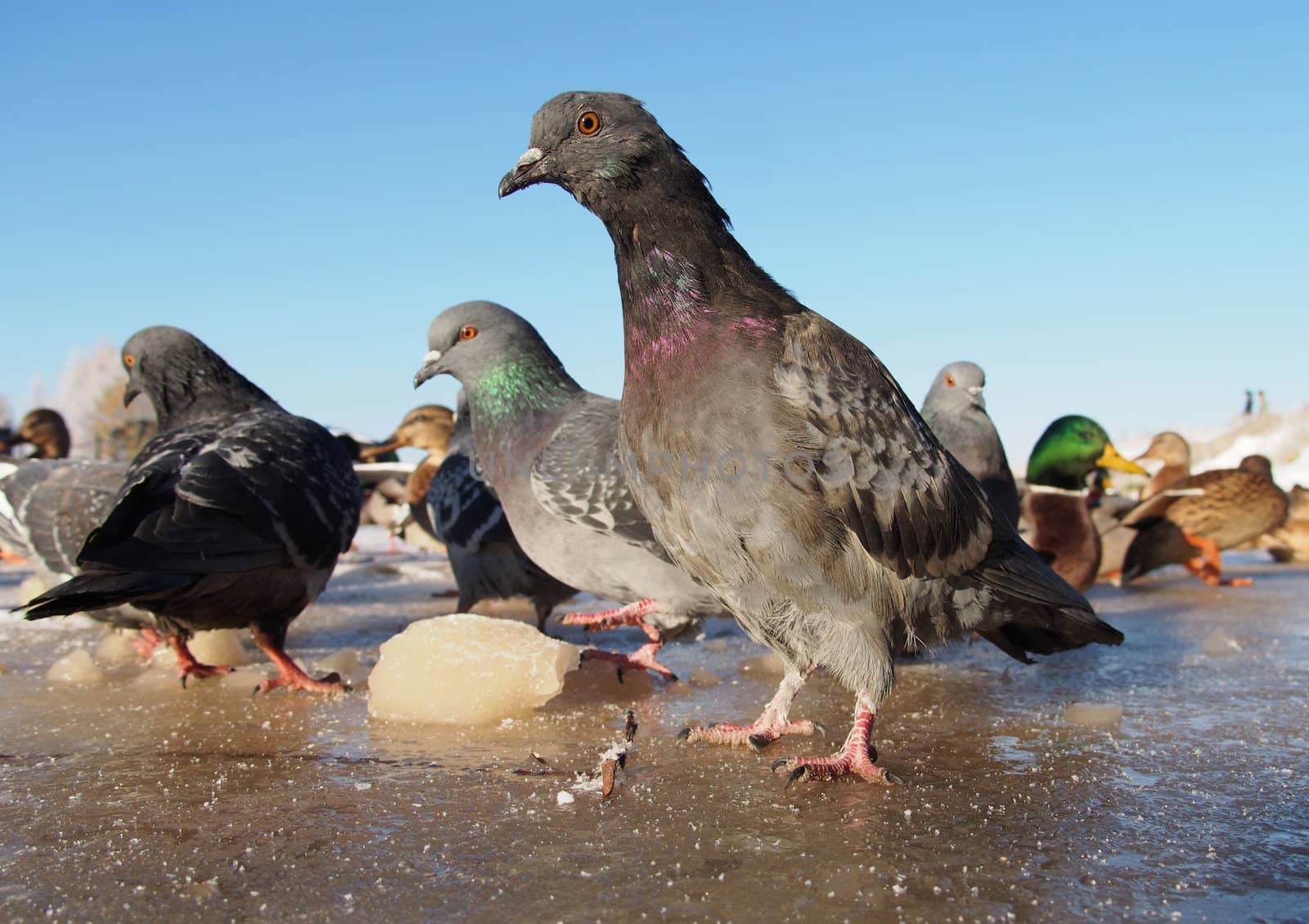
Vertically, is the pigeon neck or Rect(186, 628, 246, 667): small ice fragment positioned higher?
the pigeon neck

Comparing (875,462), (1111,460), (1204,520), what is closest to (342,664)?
(875,462)

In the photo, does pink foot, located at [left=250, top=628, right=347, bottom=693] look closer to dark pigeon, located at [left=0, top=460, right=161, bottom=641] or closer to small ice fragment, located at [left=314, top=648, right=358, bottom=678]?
small ice fragment, located at [left=314, top=648, right=358, bottom=678]

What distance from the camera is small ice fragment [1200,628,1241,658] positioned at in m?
4.70

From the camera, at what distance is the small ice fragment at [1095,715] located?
335 cm

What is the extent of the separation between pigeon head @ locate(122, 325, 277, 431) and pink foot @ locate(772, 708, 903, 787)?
12.9 feet

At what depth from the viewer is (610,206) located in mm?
3307

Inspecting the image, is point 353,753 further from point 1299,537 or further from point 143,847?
point 1299,537

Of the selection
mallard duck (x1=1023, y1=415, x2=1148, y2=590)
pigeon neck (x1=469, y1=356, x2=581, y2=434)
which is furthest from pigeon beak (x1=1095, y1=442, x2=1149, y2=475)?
pigeon neck (x1=469, y1=356, x2=581, y2=434)

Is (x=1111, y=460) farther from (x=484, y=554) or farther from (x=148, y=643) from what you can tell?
(x=148, y=643)

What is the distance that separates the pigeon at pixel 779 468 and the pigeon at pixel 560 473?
1.07m

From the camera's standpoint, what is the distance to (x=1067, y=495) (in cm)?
689

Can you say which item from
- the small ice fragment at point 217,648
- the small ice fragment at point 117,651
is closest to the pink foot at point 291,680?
the small ice fragment at point 217,648

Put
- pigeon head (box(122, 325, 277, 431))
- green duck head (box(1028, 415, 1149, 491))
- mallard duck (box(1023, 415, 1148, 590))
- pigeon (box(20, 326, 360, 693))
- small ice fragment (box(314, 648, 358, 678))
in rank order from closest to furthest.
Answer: pigeon (box(20, 326, 360, 693)) → small ice fragment (box(314, 648, 358, 678)) → pigeon head (box(122, 325, 277, 431)) → mallard duck (box(1023, 415, 1148, 590)) → green duck head (box(1028, 415, 1149, 491))

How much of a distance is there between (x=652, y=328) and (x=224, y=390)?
11.1ft
